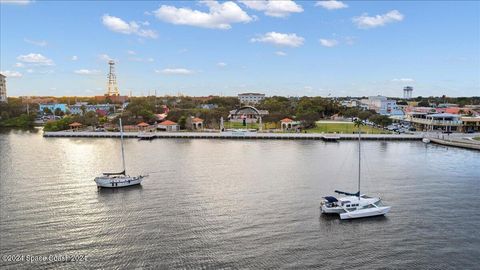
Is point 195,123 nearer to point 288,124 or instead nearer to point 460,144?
point 288,124

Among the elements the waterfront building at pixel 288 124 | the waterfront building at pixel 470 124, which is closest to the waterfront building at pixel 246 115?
the waterfront building at pixel 288 124

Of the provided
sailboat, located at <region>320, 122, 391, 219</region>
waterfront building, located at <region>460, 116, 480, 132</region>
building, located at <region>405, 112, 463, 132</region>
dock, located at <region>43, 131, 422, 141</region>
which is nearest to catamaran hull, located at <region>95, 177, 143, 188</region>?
sailboat, located at <region>320, 122, 391, 219</region>

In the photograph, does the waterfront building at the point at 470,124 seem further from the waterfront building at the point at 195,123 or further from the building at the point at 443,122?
the waterfront building at the point at 195,123

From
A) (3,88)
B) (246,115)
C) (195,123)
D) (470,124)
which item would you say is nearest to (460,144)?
(470,124)

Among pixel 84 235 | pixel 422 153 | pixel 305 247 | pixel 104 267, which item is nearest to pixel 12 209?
pixel 84 235

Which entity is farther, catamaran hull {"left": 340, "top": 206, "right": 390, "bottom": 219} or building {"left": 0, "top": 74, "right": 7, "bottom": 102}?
building {"left": 0, "top": 74, "right": 7, "bottom": 102}

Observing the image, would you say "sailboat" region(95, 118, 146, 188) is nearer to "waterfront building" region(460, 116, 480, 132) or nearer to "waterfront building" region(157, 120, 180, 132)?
"waterfront building" region(157, 120, 180, 132)
